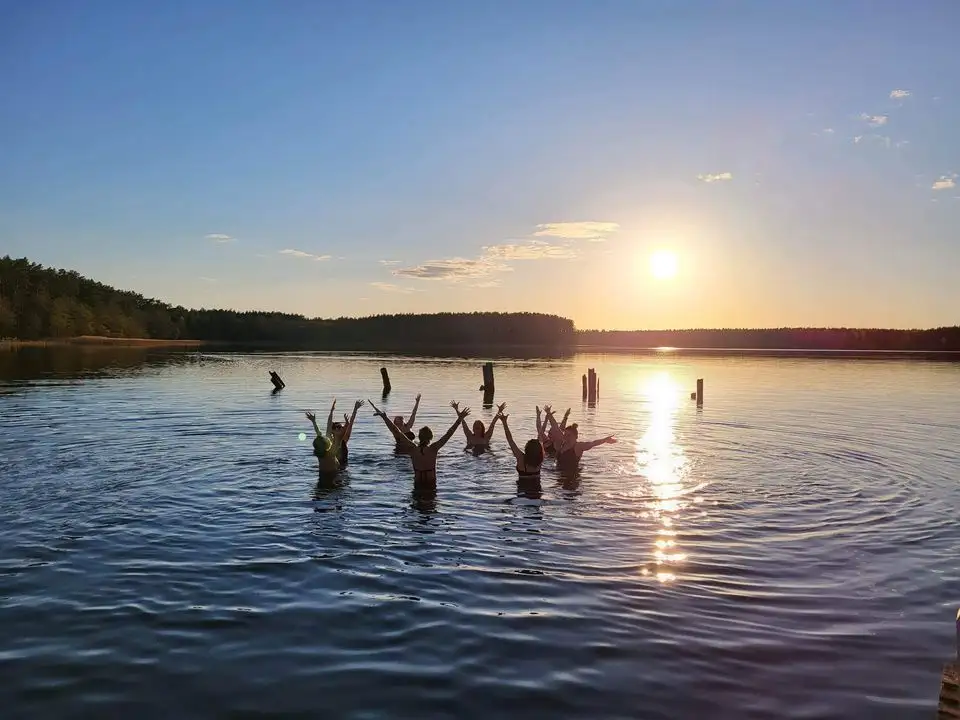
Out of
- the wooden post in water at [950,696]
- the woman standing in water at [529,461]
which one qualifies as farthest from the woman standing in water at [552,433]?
the wooden post in water at [950,696]

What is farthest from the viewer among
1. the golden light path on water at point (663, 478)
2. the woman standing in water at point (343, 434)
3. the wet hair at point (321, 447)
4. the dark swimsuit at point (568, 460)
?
the dark swimsuit at point (568, 460)

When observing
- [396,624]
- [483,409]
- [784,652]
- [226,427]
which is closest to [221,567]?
[396,624]

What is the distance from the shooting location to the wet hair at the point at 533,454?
19906 millimetres

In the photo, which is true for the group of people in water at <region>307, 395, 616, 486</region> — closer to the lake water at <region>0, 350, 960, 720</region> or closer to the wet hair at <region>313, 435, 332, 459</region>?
the wet hair at <region>313, 435, 332, 459</region>

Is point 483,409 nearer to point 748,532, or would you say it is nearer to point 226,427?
point 226,427

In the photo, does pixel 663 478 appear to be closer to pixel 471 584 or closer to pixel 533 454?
pixel 533 454

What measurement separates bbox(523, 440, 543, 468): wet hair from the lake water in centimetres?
90

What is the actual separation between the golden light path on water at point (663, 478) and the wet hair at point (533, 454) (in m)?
3.15

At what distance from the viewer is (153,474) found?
21.8 metres

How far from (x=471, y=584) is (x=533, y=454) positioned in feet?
25.9

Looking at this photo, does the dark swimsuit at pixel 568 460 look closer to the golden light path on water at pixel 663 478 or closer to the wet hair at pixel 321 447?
the golden light path on water at pixel 663 478

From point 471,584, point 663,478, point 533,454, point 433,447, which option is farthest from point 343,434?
point 471,584

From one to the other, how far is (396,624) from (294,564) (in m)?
3.35

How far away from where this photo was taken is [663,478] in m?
22.8
